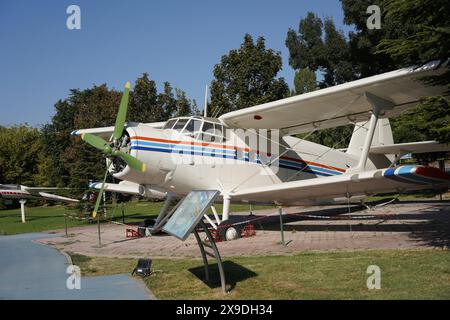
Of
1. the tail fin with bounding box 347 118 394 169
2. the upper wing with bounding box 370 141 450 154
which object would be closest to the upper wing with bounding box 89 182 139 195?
the tail fin with bounding box 347 118 394 169

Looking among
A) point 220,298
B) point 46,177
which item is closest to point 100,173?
point 220,298

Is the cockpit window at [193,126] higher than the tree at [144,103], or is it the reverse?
the tree at [144,103]

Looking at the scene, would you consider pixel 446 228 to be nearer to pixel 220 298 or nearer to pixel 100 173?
pixel 220 298

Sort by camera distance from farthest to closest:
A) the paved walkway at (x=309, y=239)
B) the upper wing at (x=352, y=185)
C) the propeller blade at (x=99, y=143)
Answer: the propeller blade at (x=99, y=143) → the paved walkway at (x=309, y=239) → the upper wing at (x=352, y=185)

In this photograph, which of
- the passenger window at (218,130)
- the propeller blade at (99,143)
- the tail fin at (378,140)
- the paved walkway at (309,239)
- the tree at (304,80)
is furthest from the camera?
the tree at (304,80)

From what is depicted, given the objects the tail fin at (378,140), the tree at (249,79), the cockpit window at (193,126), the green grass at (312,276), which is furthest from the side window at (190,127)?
the tree at (249,79)

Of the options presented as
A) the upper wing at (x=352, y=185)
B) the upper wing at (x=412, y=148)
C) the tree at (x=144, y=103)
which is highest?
the tree at (x=144, y=103)

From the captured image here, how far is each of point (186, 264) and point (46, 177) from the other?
1862 inches

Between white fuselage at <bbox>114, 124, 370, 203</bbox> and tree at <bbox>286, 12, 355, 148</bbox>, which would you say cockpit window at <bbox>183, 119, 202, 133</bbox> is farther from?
tree at <bbox>286, 12, 355, 148</bbox>

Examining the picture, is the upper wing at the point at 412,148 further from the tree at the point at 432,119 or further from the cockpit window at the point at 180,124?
the cockpit window at the point at 180,124

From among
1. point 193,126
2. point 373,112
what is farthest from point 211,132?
point 373,112

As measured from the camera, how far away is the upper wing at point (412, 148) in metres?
12.7

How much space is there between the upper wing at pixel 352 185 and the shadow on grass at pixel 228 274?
3.86 metres
